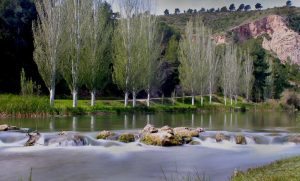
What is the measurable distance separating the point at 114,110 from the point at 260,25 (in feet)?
353

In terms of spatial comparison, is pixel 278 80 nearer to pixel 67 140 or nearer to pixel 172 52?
pixel 172 52

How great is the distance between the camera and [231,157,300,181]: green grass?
8215mm

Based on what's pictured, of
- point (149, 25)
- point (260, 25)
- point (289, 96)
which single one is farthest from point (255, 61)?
point (260, 25)

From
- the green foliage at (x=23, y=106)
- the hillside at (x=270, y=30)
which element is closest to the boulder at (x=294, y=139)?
the green foliage at (x=23, y=106)

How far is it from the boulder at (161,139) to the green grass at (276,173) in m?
6.92

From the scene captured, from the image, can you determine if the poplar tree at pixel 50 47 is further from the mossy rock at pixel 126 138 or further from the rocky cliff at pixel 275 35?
the rocky cliff at pixel 275 35

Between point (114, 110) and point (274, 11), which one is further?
point (274, 11)

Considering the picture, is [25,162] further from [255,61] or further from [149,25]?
[255,61]

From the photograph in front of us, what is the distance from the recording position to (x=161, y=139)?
17688mm

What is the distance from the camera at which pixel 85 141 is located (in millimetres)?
17703

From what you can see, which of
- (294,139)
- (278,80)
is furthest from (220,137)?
(278,80)

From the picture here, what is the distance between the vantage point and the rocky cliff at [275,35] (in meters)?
128

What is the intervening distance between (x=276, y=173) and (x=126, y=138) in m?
9.89

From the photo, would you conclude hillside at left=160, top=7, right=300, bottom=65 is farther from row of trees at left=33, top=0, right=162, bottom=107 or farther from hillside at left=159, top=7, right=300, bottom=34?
row of trees at left=33, top=0, right=162, bottom=107
